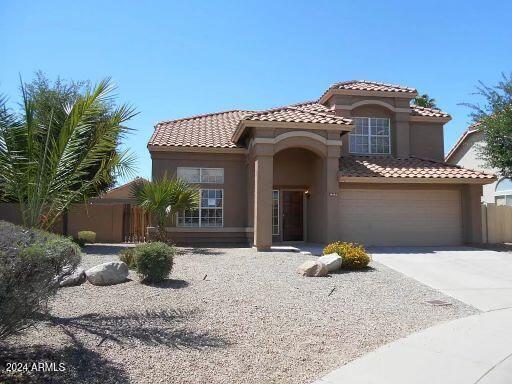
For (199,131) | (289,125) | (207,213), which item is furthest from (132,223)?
(289,125)

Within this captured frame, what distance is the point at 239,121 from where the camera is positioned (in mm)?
18031

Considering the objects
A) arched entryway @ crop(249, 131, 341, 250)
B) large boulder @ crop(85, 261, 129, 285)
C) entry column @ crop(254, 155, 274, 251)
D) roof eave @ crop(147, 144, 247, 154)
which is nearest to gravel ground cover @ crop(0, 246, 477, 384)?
large boulder @ crop(85, 261, 129, 285)

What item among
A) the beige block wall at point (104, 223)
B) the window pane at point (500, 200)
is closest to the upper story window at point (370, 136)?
the window pane at point (500, 200)

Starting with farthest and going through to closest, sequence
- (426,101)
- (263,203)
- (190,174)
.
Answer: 1. (426,101)
2. (190,174)
3. (263,203)

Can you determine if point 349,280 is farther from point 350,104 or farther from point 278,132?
point 350,104

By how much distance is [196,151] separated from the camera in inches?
774

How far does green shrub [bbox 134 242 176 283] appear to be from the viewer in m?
9.98

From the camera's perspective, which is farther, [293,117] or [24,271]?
[293,117]

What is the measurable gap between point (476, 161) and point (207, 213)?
1576 centimetres

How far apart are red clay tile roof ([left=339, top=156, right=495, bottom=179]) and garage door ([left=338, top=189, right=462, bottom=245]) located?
769 mm

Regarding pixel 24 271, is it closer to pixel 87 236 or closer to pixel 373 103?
pixel 87 236

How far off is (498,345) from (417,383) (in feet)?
7.06

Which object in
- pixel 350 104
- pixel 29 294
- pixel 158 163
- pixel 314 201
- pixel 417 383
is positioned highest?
pixel 350 104

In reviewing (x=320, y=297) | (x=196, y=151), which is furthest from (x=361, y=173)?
(x=320, y=297)
